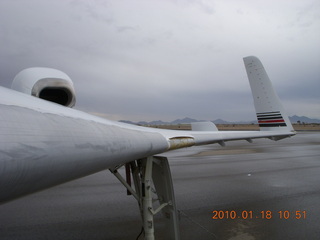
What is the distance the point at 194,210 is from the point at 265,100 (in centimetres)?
453

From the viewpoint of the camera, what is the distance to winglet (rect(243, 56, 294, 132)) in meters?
8.35

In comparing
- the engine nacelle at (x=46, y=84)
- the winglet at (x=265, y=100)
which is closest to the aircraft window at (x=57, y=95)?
the engine nacelle at (x=46, y=84)

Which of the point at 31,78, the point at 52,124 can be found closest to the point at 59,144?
the point at 52,124

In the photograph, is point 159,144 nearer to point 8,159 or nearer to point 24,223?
point 8,159

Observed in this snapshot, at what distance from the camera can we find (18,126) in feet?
3.20

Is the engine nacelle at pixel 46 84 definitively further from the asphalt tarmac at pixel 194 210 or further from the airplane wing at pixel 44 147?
the airplane wing at pixel 44 147
